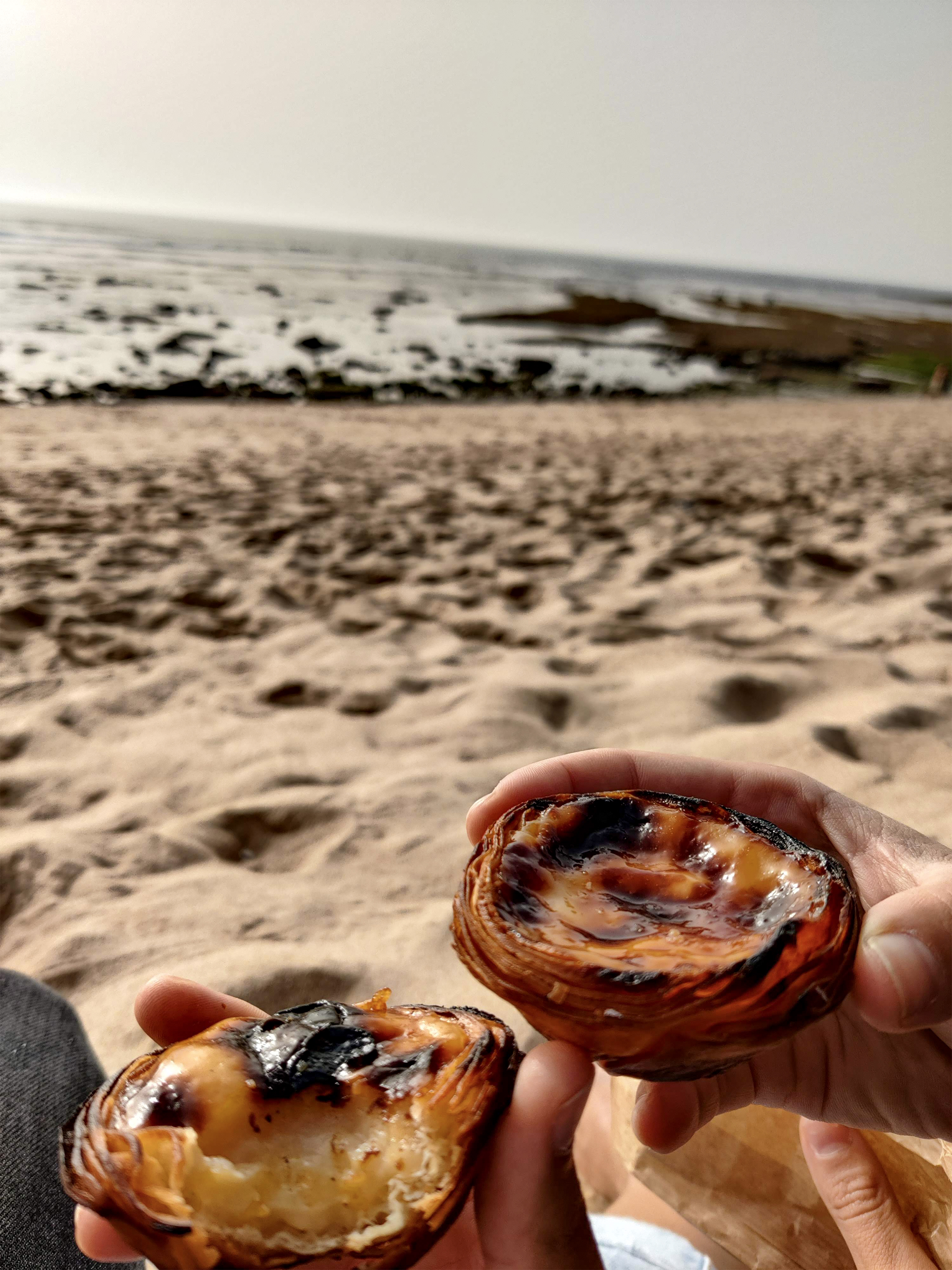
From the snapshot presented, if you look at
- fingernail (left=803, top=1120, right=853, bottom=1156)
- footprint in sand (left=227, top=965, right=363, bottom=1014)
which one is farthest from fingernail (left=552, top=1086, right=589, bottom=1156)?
footprint in sand (left=227, top=965, right=363, bottom=1014)

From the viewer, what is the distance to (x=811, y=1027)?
4.99 feet

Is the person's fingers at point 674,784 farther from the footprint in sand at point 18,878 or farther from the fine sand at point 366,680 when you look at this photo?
the footprint in sand at point 18,878

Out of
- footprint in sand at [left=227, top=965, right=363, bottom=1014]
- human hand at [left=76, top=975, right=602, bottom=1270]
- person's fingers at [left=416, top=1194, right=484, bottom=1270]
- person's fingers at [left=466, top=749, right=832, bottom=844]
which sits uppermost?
person's fingers at [left=466, top=749, right=832, bottom=844]

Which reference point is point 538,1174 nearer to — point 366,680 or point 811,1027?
point 811,1027

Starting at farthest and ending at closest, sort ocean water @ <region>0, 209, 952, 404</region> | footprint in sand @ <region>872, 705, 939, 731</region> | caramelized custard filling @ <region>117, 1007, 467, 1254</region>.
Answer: ocean water @ <region>0, 209, 952, 404</region> < footprint in sand @ <region>872, 705, 939, 731</region> < caramelized custard filling @ <region>117, 1007, 467, 1254</region>

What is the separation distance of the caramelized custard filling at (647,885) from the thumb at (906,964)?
0.08 metres

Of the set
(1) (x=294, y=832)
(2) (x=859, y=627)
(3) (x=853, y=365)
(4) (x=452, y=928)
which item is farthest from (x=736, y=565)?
(3) (x=853, y=365)

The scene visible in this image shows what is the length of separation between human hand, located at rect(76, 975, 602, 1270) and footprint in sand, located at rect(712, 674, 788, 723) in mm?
2585

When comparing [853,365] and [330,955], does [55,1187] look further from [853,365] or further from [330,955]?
[853,365]

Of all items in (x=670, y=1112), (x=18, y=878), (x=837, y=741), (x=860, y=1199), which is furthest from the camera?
(x=837, y=741)

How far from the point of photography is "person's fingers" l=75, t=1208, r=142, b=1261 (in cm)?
102

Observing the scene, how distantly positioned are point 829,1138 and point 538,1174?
0.93 metres

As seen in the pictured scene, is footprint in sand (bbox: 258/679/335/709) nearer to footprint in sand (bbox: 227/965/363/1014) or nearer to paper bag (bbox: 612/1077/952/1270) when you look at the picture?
footprint in sand (bbox: 227/965/363/1014)

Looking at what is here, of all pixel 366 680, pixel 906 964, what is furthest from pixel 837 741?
pixel 906 964
